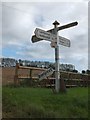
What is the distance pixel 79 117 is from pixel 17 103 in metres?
1.47

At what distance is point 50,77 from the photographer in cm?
1239

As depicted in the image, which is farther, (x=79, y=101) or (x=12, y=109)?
(x=79, y=101)

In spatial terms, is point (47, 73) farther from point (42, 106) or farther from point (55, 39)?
point (42, 106)

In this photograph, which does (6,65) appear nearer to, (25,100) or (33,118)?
(25,100)

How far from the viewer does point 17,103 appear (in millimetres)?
7207

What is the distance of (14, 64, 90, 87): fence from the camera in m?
11.1

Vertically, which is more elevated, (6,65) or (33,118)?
(6,65)

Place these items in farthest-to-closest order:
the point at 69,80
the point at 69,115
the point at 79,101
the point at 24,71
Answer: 1. the point at 69,80
2. the point at 24,71
3. the point at 79,101
4. the point at 69,115

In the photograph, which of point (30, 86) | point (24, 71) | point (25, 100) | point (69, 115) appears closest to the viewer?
point (69, 115)

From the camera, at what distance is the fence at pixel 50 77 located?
11149 millimetres

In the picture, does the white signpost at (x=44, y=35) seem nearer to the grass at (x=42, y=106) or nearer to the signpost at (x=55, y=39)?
the signpost at (x=55, y=39)

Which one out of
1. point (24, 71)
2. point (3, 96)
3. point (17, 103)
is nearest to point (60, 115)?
point (17, 103)

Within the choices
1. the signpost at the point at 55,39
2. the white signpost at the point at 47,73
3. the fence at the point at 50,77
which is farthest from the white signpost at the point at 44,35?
the fence at the point at 50,77

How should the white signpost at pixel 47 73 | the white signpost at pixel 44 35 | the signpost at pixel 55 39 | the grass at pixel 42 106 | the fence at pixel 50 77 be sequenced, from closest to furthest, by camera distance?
the grass at pixel 42 106 → the white signpost at pixel 44 35 → the signpost at pixel 55 39 → the white signpost at pixel 47 73 → the fence at pixel 50 77
